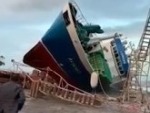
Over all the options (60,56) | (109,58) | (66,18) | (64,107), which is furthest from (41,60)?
(64,107)

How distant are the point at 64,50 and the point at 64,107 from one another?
7373 millimetres

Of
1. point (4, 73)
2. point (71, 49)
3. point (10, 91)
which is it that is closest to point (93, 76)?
point (71, 49)

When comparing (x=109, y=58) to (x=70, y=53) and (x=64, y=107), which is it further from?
(x=64, y=107)

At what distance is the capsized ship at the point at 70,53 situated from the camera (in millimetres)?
28641

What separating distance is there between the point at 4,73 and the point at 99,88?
272 inches

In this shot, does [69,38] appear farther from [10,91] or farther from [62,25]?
[10,91]

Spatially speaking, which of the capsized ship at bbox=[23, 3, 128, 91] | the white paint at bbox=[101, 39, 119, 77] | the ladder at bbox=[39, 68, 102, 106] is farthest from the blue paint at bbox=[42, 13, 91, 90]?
the ladder at bbox=[39, 68, 102, 106]

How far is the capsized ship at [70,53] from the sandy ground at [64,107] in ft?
15.2

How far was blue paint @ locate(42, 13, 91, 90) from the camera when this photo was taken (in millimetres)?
28688

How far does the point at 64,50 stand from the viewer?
1136 inches

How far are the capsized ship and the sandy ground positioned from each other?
4641mm

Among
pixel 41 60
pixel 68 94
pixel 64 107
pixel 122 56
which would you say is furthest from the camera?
pixel 122 56

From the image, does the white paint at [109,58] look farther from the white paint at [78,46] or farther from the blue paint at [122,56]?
the white paint at [78,46]

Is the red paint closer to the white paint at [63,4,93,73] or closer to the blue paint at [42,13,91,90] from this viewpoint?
the blue paint at [42,13,91,90]
